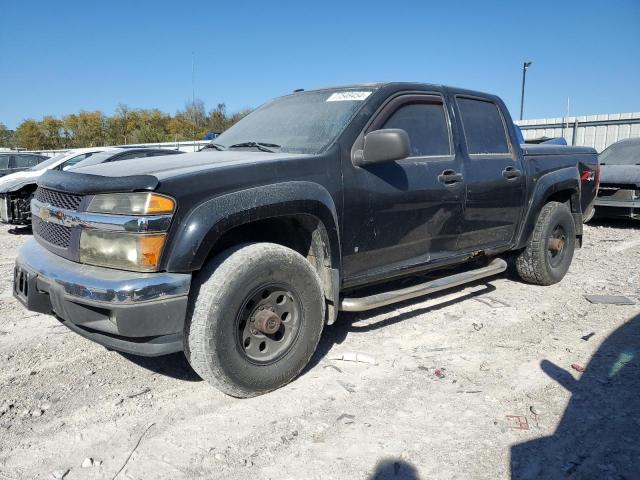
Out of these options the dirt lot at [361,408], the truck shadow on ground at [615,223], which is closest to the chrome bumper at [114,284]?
the dirt lot at [361,408]

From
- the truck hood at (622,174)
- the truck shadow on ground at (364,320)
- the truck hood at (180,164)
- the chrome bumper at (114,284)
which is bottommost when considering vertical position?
the truck shadow on ground at (364,320)

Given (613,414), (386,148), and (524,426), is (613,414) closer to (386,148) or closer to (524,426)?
(524,426)

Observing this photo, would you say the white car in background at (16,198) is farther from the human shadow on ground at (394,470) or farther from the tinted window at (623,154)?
the tinted window at (623,154)

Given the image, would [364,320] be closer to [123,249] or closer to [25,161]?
[123,249]

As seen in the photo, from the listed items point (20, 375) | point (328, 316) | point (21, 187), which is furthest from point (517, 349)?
point (21, 187)

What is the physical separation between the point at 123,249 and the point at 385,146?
5.37 ft

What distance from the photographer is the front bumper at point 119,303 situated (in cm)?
233

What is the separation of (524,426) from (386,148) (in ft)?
5.70

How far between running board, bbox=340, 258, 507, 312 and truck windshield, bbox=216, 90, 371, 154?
1.01m

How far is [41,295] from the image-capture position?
265cm

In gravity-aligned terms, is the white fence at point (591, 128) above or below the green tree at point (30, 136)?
below

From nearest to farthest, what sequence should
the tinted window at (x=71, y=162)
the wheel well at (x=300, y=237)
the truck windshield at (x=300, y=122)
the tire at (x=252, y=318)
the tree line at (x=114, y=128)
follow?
the tire at (x=252, y=318), the wheel well at (x=300, y=237), the truck windshield at (x=300, y=122), the tinted window at (x=71, y=162), the tree line at (x=114, y=128)

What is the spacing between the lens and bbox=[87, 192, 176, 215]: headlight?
2369 mm

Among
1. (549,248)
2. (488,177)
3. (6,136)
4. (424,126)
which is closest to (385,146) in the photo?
(424,126)
